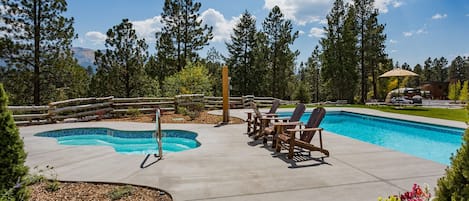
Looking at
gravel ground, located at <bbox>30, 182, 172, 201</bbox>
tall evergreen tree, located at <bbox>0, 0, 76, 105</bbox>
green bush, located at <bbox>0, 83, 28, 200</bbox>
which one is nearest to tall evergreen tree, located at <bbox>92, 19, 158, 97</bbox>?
tall evergreen tree, located at <bbox>0, 0, 76, 105</bbox>

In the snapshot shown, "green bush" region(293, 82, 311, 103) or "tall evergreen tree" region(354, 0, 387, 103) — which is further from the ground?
"tall evergreen tree" region(354, 0, 387, 103)

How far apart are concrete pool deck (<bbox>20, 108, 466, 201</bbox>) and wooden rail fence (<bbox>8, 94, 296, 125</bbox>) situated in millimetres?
4284

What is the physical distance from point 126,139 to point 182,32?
16751mm

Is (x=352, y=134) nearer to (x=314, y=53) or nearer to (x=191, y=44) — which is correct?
(x=191, y=44)

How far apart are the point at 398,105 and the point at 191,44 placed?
50.2 feet

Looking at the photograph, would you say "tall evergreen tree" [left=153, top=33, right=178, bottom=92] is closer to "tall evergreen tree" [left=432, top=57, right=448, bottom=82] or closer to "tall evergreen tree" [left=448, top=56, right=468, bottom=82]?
"tall evergreen tree" [left=448, top=56, right=468, bottom=82]

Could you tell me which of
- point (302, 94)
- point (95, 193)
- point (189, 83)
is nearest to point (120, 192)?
point (95, 193)

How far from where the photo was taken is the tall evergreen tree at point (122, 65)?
19562 mm

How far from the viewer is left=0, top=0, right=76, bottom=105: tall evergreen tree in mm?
13477

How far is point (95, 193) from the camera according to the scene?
12.3ft

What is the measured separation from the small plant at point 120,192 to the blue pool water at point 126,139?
3.81 metres

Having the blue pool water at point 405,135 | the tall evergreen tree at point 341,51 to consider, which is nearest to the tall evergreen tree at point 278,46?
the tall evergreen tree at point 341,51

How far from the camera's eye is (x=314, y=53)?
3130cm

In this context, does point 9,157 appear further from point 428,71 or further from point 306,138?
point 428,71
